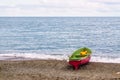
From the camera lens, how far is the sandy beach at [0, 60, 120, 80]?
76.8 feet

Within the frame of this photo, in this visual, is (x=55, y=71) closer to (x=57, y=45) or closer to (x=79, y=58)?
(x=79, y=58)

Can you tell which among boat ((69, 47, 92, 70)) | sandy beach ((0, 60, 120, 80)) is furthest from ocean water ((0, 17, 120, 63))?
sandy beach ((0, 60, 120, 80))

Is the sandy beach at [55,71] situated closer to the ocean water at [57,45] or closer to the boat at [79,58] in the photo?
the boat at [79,58]

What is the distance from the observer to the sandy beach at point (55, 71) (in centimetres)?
2341

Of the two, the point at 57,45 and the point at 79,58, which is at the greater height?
the point at 79,58

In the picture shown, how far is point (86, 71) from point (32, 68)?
16.1 ft

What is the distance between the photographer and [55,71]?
26.7 metres

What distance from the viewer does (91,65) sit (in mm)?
29719

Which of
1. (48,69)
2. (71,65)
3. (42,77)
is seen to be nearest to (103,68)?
(71,65)

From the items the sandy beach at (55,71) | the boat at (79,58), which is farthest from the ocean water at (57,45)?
the sandy beach at (55,71)

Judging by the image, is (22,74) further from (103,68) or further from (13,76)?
(103,68)

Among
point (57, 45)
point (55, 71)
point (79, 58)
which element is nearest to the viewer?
point (55, 71)

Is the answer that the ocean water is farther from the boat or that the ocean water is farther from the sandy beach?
the sandy beach

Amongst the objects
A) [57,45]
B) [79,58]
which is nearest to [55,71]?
[79,58]
